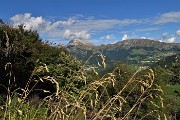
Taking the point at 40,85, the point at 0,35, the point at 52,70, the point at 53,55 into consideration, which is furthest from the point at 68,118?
the point at 0,35

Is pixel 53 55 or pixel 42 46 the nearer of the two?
pixel 53 55

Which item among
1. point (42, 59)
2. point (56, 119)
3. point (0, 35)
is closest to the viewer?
point (56, 119)

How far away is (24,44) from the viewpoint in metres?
37.9

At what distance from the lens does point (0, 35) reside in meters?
40.8

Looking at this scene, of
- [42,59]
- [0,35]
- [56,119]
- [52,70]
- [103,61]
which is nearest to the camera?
[56,119]

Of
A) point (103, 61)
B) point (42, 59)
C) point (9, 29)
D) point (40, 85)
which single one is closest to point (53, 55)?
point (42, 59)

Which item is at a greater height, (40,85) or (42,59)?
(42,59)

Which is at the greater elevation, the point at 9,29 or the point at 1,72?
the point at 9,29

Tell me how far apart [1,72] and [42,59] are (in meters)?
4.43

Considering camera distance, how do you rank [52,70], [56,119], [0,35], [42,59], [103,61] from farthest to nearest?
[0,35] → [42,59] → [52,70] → [103,61] → [56,119]

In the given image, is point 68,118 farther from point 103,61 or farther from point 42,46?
point 42,46

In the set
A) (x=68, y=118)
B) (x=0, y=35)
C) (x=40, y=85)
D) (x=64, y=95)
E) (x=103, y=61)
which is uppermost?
(x=0, y=35)

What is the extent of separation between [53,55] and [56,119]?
35.1 meters

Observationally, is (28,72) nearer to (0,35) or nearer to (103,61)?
(0,35)
